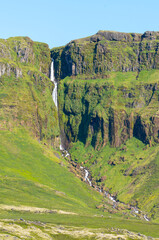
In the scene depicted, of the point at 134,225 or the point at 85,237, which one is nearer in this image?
the point at 85,237

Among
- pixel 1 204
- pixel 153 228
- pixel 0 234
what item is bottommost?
pixel 153 228

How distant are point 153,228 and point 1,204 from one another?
6601 centimetres

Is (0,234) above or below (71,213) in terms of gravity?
above

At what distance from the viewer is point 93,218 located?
18450 centimetres

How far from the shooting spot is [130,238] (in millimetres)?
139250

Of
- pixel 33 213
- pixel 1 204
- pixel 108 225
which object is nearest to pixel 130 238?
pixel 108 225

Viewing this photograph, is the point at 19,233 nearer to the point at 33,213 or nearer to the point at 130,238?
the point at 130,238

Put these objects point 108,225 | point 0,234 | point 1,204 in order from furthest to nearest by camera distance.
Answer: point 1,204 → point 108,225 → point 0,234

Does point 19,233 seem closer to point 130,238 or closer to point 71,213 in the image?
point 130,238

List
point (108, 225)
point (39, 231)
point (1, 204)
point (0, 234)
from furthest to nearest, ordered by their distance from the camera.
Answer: point (1, 204) < point (108, 225) < point (39, 231) < point (0, 234)

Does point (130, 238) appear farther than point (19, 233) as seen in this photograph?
Yes

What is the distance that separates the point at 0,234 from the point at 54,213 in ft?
226

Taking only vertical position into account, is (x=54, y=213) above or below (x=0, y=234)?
below

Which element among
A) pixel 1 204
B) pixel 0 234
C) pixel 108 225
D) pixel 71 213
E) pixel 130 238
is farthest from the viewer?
pixel 71 213
